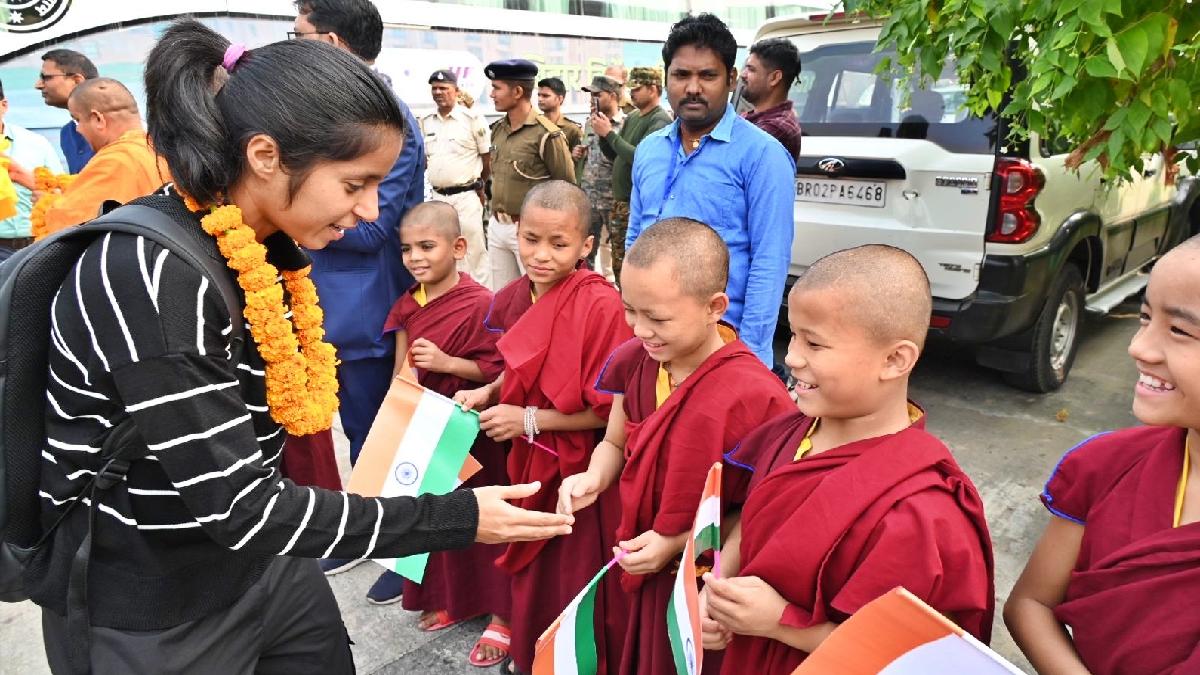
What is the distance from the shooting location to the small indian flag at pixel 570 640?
63.4 inches

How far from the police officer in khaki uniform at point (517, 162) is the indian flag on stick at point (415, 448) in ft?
13.0

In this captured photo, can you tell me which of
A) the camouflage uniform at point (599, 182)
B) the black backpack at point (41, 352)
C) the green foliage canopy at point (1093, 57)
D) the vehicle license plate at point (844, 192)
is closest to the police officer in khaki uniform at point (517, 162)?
the camouflage uniform at point (599, 182)

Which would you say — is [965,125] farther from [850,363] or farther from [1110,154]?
[850,363]

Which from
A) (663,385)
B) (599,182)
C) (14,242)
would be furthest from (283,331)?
(599,182)

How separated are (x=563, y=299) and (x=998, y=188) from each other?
2737mm

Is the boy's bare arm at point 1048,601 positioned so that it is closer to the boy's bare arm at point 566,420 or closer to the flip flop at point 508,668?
the boy's bare arm at point 566,420

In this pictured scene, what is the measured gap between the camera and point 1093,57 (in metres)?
1.52

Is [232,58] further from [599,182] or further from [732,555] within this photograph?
[599,182]

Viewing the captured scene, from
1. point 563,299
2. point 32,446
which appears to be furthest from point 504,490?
point 563,299

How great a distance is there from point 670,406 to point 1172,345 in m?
1.00

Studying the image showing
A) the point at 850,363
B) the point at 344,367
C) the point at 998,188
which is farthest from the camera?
the point at 998,188

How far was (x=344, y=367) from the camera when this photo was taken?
10.3 ft

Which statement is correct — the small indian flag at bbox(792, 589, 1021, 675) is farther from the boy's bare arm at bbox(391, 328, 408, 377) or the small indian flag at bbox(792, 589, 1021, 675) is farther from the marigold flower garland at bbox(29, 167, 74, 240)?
the marigold flower garland at bbox(29, 167, 74, 240)

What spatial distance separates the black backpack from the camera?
4.29 feet
